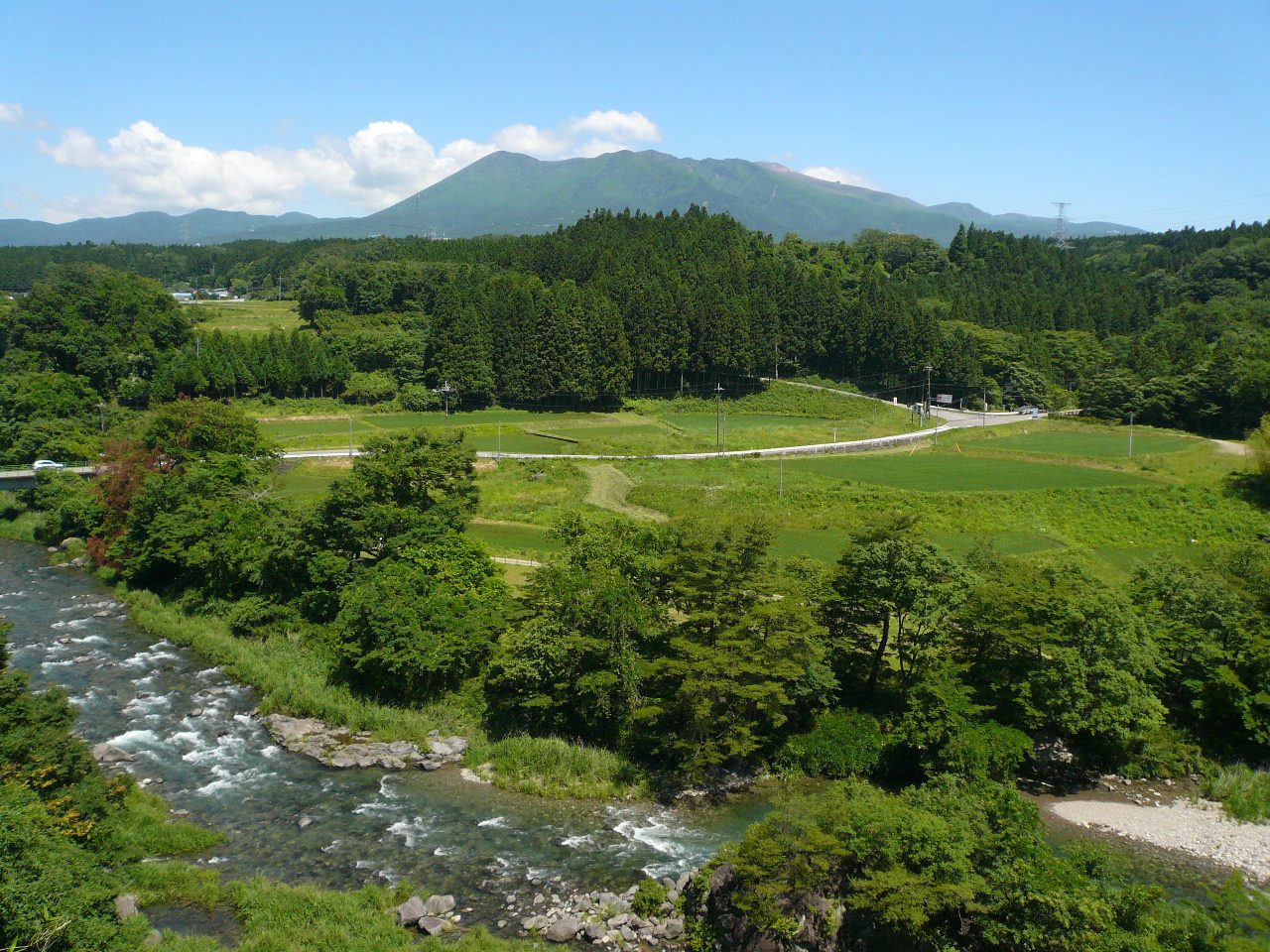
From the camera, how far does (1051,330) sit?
79625mm

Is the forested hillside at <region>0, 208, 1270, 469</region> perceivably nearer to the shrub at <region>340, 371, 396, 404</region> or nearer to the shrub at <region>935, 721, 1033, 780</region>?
the shrub at <region>340, 371, 396, 404</region>

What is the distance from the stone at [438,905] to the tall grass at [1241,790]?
16038 millimetres

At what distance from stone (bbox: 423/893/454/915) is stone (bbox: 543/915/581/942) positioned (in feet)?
5.79

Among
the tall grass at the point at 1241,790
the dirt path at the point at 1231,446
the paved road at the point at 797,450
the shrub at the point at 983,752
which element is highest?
the dirt path at the point at 1231,446

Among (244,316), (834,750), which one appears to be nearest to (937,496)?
(834,750)

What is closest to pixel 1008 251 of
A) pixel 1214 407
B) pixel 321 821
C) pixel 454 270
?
pixel 1214 407

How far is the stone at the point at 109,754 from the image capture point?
19.4 m

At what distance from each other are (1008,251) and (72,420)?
3868 inches

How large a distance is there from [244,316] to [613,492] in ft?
210

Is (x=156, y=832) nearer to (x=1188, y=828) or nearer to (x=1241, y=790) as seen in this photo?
(x=1188, y=828)

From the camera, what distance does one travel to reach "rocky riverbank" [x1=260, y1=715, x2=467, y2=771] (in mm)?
20016

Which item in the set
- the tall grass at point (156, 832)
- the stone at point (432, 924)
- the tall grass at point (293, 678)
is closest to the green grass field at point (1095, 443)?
Result: the tall grass at point (293, 678)

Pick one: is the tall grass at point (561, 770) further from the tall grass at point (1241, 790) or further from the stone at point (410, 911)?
the tall grass at point (1241, 790)

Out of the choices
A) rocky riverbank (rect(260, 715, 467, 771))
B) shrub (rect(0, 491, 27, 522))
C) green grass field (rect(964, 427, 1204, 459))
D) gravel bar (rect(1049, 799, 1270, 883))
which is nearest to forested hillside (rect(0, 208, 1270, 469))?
green grass field (rect(964, 427, 1204, 459))
